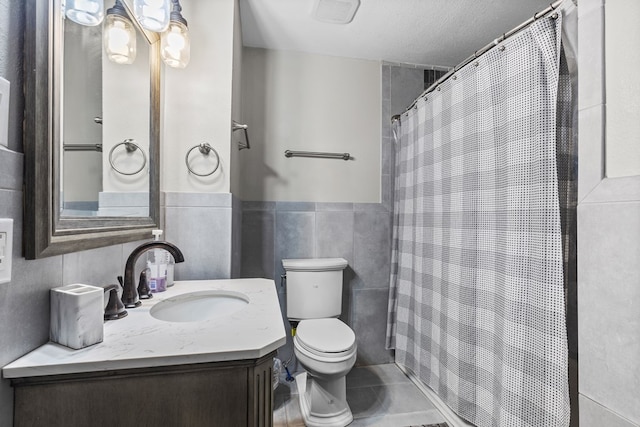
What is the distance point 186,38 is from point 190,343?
131 centimetres

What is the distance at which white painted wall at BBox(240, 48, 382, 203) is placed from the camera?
2014 mm

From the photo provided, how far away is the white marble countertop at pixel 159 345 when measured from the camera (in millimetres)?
556

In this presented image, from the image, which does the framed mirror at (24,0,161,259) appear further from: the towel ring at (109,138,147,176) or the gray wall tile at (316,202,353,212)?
the gray wall tile at (316,202,353,212)

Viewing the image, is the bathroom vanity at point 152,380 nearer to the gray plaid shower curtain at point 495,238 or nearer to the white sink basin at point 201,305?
the white sink basin at point 201,305

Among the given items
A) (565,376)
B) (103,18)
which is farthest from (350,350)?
(103,18)

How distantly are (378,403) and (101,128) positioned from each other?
6.30 feet

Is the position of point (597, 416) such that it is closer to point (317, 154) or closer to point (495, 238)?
point (495, 238)

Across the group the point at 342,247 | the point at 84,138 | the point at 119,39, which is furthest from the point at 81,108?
the point at 342,247

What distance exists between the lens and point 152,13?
3.74ft

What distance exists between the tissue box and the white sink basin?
389 millimetres

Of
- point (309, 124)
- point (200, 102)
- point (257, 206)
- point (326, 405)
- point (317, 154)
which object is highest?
point (309, 124)

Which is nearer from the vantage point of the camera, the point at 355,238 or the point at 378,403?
the point at 378,403

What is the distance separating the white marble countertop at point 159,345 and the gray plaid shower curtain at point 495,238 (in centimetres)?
92

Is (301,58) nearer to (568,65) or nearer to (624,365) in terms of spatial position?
(568,65)
